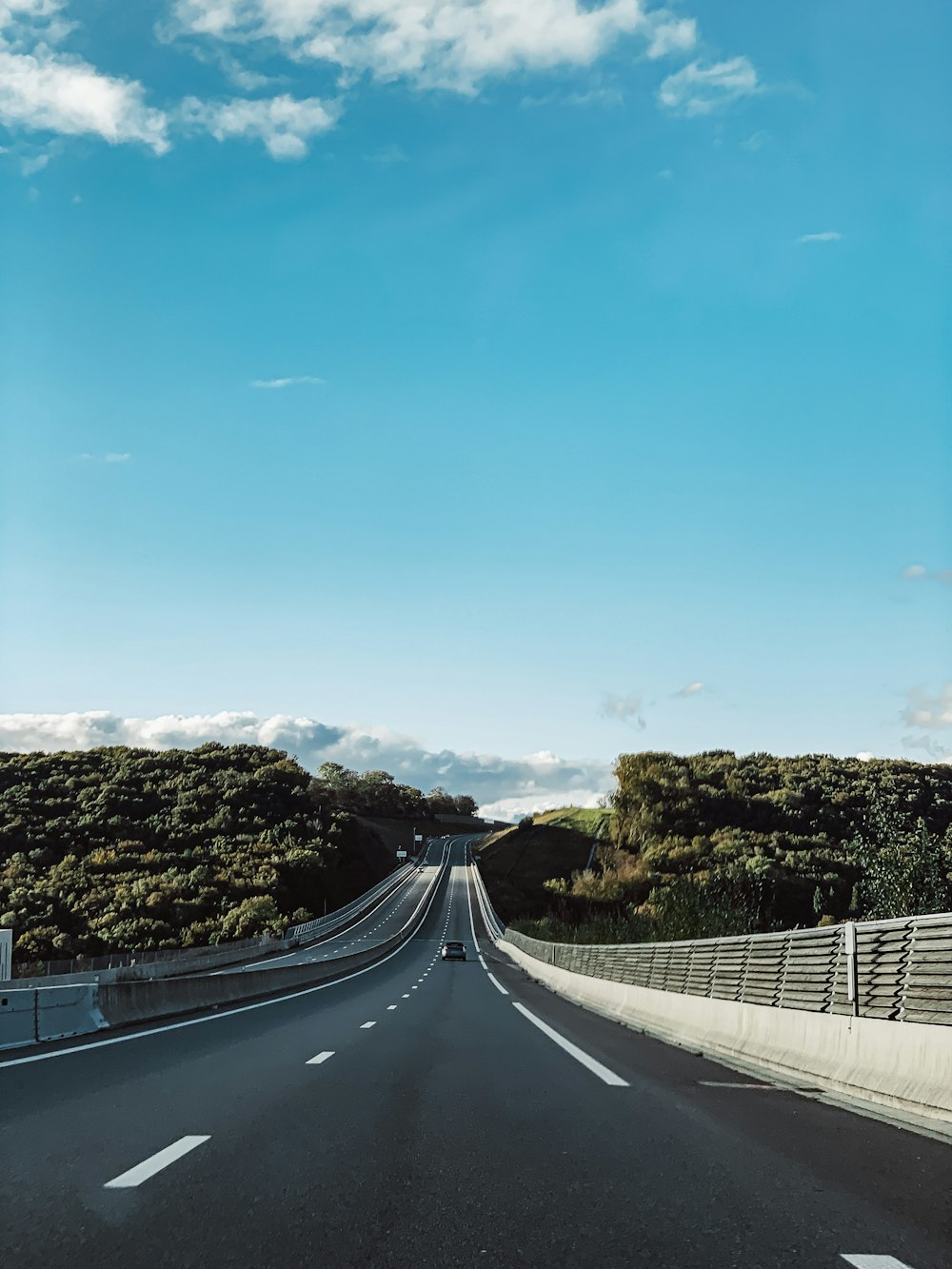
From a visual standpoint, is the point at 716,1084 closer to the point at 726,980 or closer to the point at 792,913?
the point at 726,980

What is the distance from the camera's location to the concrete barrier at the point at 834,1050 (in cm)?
910

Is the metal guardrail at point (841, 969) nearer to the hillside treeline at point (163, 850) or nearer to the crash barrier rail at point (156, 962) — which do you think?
the crash barrier rail at point (156, 962)

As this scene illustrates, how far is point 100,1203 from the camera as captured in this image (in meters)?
5.92

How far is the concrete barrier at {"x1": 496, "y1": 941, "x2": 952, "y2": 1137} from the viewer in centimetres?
910

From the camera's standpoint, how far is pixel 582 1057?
15070 mm

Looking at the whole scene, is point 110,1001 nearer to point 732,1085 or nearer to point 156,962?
point 732,1085

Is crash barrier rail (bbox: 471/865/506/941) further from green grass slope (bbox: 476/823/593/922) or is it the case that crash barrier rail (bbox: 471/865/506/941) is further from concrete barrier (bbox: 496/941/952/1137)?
concrete barrier (bbox: 496/941/952/1137)

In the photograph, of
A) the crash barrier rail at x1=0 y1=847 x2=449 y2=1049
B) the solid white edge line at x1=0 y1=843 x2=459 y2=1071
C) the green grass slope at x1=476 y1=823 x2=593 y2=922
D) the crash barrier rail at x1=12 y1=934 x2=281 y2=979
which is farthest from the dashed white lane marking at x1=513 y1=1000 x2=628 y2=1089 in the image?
the green grass slope at x1=476 y1=823 x2=593 y2=922

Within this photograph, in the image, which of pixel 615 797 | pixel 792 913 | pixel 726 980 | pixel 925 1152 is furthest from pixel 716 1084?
pixel 615 797

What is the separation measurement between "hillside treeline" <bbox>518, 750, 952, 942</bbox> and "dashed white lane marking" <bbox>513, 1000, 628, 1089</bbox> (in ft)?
198

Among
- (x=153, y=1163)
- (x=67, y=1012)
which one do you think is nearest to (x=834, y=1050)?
(x=153, y=1163)

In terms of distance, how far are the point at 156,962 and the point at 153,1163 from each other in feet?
144

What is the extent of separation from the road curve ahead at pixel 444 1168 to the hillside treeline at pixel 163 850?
7278 cm

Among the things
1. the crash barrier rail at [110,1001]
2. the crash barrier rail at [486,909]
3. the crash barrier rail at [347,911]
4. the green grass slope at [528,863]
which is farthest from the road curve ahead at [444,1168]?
the green grass slope at [528,863]
